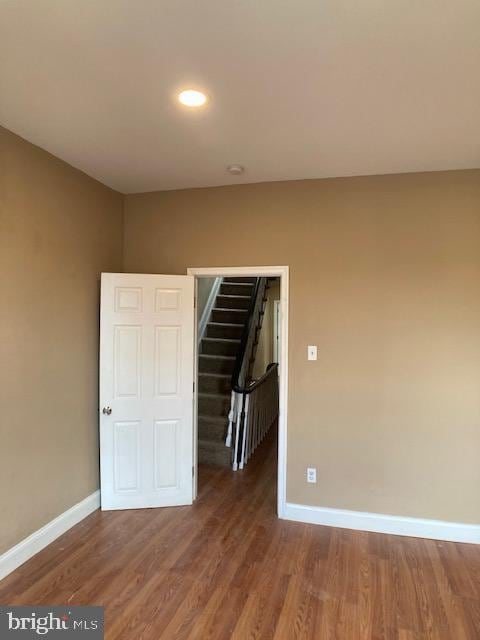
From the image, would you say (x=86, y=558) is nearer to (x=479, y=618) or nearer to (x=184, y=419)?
(x=184, y=419)

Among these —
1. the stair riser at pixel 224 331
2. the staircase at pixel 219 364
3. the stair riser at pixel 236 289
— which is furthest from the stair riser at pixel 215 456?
the stair riser at pixel 236 289

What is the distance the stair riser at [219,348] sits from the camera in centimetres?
552

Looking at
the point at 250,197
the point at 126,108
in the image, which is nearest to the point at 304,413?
the point at 250,197

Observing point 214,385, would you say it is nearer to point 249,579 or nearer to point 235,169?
point 249,579

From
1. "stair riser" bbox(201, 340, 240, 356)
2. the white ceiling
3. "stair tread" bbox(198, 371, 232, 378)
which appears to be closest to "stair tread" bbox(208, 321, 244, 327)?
"stair riser" bbox(201, 340, 240, 356)

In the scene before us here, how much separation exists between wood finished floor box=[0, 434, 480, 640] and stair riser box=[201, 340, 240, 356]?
243cm

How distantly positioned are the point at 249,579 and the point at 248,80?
2.79 m

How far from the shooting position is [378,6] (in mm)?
1462

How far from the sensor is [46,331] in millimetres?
2834

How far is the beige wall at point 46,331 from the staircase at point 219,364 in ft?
4.93

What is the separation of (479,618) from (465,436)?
3.77 ft

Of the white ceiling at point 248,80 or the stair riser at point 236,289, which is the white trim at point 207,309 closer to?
the stair riser at point 236,289

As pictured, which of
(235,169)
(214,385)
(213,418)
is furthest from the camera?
(214,385)

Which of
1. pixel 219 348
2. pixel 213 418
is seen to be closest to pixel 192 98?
pixel 213 418
